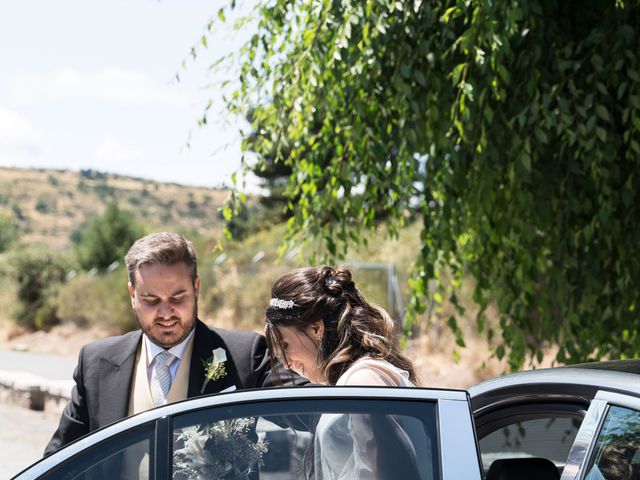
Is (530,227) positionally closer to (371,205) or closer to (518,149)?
(518,149)

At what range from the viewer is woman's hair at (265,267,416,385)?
2.88 m

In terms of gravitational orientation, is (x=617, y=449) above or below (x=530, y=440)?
above

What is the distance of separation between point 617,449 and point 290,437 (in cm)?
85

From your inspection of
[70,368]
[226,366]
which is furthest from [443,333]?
[226,366]

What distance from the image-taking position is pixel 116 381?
127 inches

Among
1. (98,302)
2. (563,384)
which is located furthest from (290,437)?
(98,302)

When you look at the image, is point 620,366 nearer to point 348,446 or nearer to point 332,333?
point 332,333

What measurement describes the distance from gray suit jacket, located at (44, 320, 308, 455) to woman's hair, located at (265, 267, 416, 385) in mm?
253

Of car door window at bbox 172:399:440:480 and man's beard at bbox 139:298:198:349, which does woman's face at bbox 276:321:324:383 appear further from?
car door window at bbox 172:399:440:480

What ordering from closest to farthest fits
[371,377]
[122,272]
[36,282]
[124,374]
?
[371,377] → [124,374] → [122,272] → [36,282]

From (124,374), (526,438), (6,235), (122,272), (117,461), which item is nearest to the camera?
(117,461)

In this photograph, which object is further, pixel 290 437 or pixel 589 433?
pixel 589 433

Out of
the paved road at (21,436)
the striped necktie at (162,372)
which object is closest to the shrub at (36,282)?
the paved road at (21,436)

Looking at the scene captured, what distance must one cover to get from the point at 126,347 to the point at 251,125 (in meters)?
2.64
